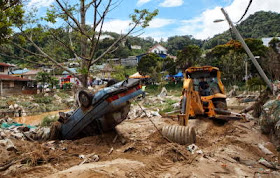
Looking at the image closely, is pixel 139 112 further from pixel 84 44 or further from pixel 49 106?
pixel 49 106

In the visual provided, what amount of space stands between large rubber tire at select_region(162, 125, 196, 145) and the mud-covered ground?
225 mm

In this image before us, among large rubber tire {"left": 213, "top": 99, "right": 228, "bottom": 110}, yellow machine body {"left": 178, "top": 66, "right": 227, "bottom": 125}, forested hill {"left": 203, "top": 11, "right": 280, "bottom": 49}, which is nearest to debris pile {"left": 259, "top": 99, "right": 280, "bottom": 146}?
large rubber tire {"left": 213, "top": 99, "right": 228, "bottom": 110}

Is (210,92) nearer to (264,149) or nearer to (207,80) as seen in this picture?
(207,80)

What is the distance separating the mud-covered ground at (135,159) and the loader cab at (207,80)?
2992 millimetres

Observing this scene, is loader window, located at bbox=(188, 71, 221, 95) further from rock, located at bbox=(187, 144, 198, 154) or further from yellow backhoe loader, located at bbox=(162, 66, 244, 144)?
rock, located at bbox=(187, 144, 198, 154)

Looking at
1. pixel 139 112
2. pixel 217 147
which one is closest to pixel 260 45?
pixel 139 112

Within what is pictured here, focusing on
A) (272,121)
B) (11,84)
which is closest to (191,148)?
(272,121)

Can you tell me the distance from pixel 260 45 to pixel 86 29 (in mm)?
29156

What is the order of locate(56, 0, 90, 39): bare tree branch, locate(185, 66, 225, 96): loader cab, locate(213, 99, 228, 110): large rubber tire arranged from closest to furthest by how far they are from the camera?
1. locate(56, 0, 90, 39): bare tree branch
2. locate(213, 99, 228, 110): large rubber tire
3. locate(185, 66, 225, 96): loader cab

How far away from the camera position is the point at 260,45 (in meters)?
30.4

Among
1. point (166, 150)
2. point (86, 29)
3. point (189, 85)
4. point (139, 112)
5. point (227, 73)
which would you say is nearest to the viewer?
point (166, 150)

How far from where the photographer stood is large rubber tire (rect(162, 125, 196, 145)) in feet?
18.0

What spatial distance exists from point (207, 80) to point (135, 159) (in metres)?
6.01

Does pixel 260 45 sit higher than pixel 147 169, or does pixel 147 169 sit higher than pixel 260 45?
pixel 260 45
